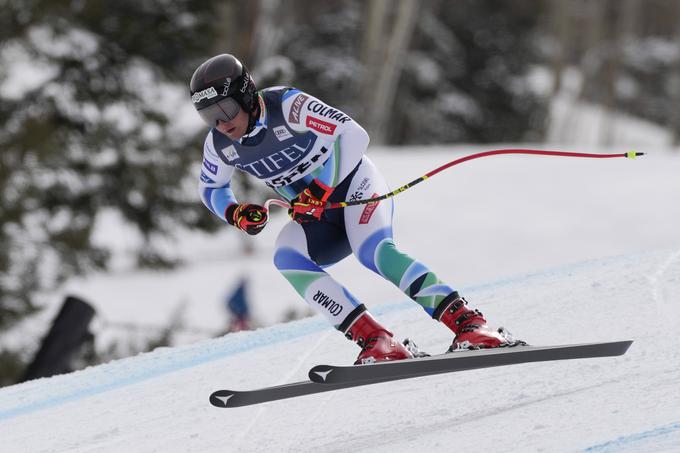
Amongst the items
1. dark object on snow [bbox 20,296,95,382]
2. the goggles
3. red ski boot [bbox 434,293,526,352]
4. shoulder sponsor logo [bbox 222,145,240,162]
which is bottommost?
dark object on snow [bbox 20,296,95,382]

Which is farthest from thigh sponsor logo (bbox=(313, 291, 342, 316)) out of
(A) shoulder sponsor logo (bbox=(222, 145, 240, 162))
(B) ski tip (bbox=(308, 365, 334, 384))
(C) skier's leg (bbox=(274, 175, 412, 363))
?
(A) shoulder sponsor logo (bbox=(222, 145, 240, 162))

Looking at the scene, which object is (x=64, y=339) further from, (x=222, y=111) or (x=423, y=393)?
(x=222, y=111)

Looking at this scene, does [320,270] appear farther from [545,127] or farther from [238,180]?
[545,127]

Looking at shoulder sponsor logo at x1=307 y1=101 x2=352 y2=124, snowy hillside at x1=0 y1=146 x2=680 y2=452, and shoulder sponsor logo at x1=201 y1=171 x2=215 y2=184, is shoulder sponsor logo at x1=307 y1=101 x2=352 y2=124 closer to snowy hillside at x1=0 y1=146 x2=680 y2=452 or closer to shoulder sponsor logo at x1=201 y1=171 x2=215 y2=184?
shoulder sponsor logo at x1=201 y1=171 x2=215 y2=184

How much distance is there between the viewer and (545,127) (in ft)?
97.3

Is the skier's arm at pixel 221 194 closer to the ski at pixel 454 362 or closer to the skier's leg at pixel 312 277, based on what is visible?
the skier's leg at pixel 312 277

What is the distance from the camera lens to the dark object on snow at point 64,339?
7.71 metres

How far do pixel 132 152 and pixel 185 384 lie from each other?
826 cm

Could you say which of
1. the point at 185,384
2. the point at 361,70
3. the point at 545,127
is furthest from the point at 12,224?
the point at 545,127

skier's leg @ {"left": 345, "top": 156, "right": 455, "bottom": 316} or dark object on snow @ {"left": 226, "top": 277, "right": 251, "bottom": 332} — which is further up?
skier's leg @ {"left": 345, "top": 156, "right": 455, "bottom": 316}

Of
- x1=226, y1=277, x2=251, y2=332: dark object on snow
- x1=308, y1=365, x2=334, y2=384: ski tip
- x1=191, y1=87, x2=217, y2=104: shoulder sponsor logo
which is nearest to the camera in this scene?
x1=308, y1=365, x2=334, y2=384: ski tip

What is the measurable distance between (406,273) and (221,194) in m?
1.02

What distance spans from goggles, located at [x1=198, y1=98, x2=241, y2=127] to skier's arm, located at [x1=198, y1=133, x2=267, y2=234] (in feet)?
0.98

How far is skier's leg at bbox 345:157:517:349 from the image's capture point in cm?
469
